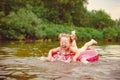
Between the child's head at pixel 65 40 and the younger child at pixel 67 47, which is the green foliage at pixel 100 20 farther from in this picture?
the child's head at pixel 65 40

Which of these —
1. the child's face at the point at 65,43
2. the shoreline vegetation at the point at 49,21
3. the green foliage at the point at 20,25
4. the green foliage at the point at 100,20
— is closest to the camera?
the child's face at the point at 65,43

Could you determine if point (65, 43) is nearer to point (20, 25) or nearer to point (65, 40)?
point (65, 40)

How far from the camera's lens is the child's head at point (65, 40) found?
1208 cm

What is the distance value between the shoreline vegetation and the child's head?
3068 centimetres

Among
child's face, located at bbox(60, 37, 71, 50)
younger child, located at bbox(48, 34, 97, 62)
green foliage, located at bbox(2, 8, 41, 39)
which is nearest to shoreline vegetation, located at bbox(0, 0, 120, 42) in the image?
green foliage, located at bbox(2, 8, 41, 39)

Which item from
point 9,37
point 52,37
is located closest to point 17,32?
point 9,37

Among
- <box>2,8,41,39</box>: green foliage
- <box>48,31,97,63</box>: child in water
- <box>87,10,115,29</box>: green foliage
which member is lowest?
<box>48,31,97,63</box>: child in water

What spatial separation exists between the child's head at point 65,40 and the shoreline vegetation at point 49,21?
30683mm

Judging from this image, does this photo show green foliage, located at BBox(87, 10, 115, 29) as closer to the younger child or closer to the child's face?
the younger child

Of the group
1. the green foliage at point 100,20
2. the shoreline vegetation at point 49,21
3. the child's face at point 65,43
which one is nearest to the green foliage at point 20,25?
the shoreline vegetation at point 49,21

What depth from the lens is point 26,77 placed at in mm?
8633

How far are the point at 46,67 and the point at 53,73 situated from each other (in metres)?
1.45

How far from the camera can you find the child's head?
39.6ft

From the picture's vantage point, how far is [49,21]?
69562mm
